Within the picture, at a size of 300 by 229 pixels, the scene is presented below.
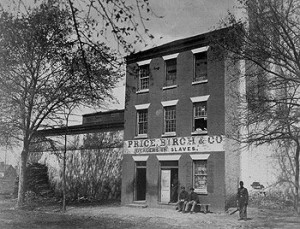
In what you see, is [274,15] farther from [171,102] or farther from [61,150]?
[61,150]

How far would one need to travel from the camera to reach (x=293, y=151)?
2011 centimetres

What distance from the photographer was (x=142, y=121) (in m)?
24.8

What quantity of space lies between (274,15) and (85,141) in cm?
2067

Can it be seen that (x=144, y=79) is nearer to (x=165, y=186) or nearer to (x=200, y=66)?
(x=200, y=66)

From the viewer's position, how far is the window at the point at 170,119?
2321 centimetres

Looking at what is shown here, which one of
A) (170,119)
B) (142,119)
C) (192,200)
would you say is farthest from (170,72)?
(192,200)

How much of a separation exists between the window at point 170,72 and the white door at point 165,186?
5.13 m

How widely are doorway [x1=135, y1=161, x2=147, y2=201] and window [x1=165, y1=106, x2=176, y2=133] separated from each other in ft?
9.15

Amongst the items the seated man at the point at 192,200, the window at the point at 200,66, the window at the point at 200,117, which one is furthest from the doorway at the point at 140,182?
the window at the point at 200,66

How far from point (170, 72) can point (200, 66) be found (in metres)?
2.11

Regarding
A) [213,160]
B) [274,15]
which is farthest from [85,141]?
[274,15]

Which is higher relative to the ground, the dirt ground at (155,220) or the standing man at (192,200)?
the standing man at (192,200)

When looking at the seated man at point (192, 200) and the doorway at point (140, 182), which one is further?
the doorway at point (140, 182)

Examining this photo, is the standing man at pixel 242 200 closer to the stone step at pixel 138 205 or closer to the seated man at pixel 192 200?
the seated man at pixel 192 200
